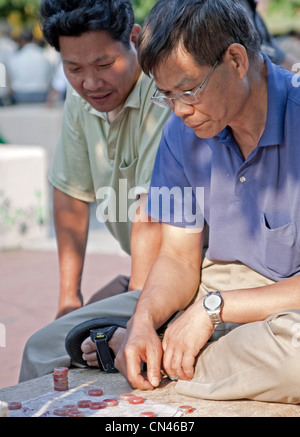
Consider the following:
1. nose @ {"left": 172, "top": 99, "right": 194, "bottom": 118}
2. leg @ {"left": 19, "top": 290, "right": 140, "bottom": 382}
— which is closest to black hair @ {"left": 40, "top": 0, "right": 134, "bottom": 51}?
nose @ {"left": 172, "top": 99, "right": 194, "bottom": 118}

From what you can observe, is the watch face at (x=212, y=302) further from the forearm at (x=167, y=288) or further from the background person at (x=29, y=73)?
the background person at (x=29, y=73)

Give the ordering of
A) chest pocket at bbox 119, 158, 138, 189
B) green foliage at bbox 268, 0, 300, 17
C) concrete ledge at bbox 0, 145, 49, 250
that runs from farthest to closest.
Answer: green foliage at bbox 268, 0, 300, 17 → concrete ledge at bbox 0, 145, 49, 250 → chest pocket at bbox 119, 158, 138, 189

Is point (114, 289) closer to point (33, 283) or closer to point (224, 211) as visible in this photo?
point (224, 211)

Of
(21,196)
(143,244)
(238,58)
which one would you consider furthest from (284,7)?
(238,58)

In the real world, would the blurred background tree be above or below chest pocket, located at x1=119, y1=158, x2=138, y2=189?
above

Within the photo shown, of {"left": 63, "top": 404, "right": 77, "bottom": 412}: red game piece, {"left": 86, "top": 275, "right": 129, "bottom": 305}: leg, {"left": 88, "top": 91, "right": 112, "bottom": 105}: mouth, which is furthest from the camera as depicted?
{"left": 86, "top": 275, "right": 129, "bottom": 305}: leg

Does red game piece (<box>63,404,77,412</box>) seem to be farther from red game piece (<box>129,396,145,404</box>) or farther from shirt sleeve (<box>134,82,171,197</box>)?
shirt sleeve (<box>134,82,171,197</box>)

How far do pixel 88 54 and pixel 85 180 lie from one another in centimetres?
80

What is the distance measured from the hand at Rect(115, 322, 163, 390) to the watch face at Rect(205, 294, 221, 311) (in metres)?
0.23

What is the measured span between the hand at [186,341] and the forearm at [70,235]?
129cm

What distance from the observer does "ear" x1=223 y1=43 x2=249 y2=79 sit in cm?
238

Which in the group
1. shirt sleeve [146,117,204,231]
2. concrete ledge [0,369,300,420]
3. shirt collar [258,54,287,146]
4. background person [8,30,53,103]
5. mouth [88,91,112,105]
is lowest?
concrete ledge [0,369,300,420]

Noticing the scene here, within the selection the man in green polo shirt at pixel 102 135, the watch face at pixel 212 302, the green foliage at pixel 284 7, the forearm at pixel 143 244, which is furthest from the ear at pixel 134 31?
the green foliage at pixel 284 7

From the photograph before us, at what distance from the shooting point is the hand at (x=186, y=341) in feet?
8.20
